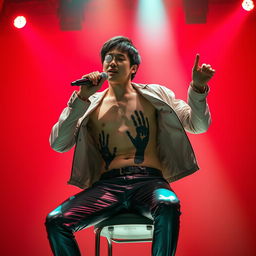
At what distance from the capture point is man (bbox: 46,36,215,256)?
2131mm

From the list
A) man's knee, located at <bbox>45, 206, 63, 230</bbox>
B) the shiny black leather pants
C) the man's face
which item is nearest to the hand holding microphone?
the man's face

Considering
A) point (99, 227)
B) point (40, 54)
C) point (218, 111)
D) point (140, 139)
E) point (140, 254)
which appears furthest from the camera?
point (40, 54)

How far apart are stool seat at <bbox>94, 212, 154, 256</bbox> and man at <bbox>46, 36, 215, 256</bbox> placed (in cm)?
4

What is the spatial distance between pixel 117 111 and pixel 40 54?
1.79 m

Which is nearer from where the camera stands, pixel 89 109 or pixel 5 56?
pixel 89 109

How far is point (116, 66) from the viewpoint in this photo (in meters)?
2.54

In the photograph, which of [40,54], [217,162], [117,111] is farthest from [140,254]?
[40,54]

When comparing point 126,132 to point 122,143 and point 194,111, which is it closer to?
point 122,143

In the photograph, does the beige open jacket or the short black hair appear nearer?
the beige open jacket

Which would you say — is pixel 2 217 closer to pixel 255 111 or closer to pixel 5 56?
pixel 5 56

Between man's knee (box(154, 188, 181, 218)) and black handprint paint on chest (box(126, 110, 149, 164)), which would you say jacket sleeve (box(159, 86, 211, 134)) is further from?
man's knee (box(154, 188, 181, 218))

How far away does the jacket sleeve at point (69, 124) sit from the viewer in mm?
2291

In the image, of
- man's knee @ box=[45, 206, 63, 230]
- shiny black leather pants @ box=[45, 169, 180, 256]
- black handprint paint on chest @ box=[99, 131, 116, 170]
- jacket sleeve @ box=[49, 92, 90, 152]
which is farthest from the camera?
black handprint paint on chest @ box=[99, 131, 116, 170]

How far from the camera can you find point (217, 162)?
3639 mm
